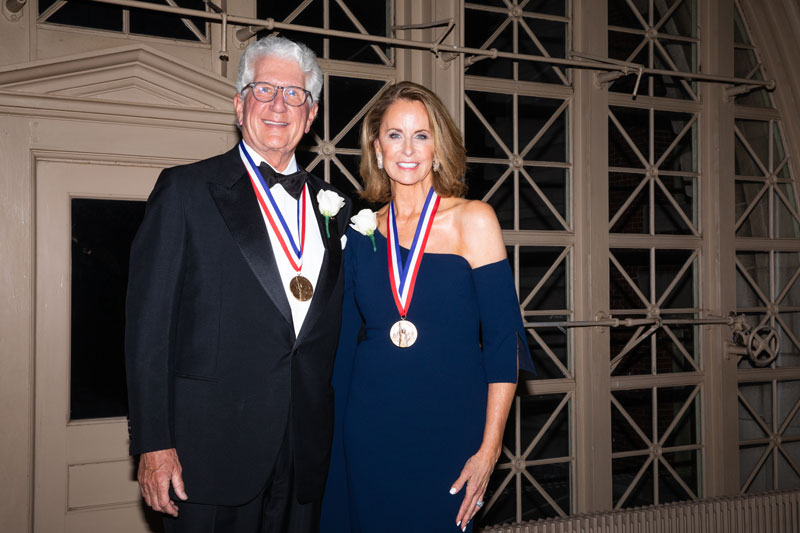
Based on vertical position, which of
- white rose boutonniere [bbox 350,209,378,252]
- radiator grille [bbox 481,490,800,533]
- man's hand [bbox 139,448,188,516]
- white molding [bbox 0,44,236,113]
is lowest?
radiator grille [bbox 481,490,800,533]

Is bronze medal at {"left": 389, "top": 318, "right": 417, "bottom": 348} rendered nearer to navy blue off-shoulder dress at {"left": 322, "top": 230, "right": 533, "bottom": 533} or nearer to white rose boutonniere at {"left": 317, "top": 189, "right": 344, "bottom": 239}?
navy blue off-shoulder dress at {"left": 322, "top": 230, "right": 533, "bottom": 533}

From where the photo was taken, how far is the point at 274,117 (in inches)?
76.3

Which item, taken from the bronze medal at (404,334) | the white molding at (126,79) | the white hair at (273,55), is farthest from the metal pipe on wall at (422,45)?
the bronze medal at (404,334)

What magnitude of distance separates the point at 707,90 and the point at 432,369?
3343mm

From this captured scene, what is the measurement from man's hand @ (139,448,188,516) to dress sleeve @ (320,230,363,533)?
515mm

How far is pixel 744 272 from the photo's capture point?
444cm

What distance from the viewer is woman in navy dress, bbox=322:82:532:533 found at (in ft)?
6.48

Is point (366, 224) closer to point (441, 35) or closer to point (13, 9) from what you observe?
point (441, 35)

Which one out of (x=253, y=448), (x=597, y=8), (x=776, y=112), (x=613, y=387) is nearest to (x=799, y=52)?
(x=776, y=112)

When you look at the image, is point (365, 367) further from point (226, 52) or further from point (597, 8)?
point (597, 8)

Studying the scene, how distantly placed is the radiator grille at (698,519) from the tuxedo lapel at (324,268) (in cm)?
218

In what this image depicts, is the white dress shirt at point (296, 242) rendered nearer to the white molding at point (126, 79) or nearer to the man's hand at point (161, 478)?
the man's hand at point (161, 478)

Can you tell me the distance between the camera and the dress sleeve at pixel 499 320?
1958mm

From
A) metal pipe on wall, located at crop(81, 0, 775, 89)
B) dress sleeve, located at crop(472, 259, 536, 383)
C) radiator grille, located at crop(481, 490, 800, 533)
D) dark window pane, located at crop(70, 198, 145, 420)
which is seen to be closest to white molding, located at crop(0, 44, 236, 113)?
metal pipe on wall, located at crop(81, 0, 775, 89)
